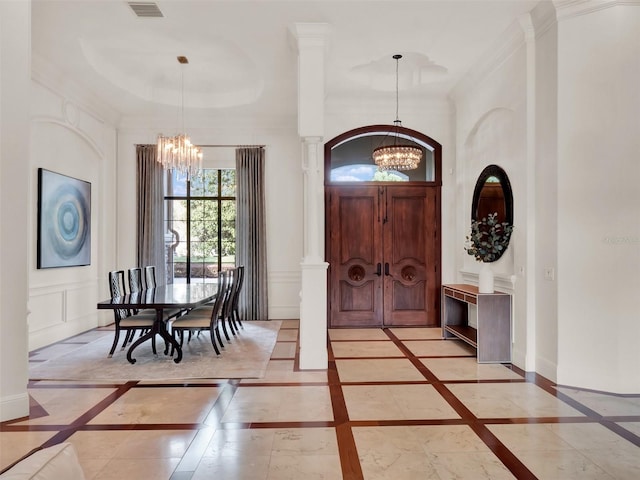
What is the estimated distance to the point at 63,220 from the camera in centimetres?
609

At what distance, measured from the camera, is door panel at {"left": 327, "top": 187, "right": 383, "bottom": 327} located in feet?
22.9

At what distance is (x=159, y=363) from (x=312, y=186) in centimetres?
264

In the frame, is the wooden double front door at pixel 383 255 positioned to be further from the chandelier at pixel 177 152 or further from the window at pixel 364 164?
the chandelier at pixel 177 152

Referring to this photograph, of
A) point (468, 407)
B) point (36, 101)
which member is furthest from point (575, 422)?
point (36, 101)

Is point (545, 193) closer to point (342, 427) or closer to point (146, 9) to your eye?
point (342, 427)

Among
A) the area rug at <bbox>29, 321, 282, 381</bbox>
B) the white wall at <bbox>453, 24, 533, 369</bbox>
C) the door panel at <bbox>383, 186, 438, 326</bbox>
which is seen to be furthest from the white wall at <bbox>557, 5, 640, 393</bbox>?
the area rug at <bbox>29, 321, 282, 381</bbox>

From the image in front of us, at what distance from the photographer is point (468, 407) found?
3.56 metres

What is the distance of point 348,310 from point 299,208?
205 cm

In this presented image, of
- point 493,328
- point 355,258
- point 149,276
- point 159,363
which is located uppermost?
point 355,258

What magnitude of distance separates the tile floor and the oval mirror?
1828 mm

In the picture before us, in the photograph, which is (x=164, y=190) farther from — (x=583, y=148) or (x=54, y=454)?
(x=54, y=454)

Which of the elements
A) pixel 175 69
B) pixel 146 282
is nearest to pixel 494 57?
pixel 175 69

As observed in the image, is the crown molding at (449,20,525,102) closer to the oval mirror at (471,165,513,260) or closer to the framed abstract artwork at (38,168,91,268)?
the oval mirror at (471,165,513,260)

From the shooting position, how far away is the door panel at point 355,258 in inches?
275
